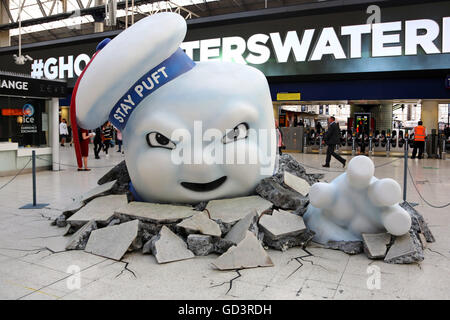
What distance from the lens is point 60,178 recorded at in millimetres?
9344

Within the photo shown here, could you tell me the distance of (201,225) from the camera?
400 cm

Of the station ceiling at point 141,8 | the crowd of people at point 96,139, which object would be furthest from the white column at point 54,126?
the station ceiling at point 141,8

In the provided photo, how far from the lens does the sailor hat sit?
398cm

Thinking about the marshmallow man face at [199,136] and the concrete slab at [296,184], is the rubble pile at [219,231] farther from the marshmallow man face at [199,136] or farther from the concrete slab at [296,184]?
the concrete slab at [296,184]

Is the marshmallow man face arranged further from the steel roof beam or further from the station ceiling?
the station ceiling

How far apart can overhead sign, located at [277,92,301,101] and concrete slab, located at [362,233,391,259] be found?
1248 centimetres

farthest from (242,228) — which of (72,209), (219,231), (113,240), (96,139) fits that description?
(96,139)

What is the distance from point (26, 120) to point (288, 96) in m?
9.76

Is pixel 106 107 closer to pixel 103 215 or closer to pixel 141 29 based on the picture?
pixel 141 29

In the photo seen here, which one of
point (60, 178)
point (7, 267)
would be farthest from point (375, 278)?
point (60, 178)

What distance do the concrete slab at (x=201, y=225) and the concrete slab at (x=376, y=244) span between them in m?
1.42

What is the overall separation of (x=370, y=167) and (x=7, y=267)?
343 cm

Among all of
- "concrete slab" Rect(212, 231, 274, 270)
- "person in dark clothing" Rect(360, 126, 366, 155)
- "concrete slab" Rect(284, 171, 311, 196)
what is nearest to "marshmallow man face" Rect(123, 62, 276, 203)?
"concrete slab" Rect(284, 171, 311, 196)

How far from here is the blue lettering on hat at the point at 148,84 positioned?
428 cm
